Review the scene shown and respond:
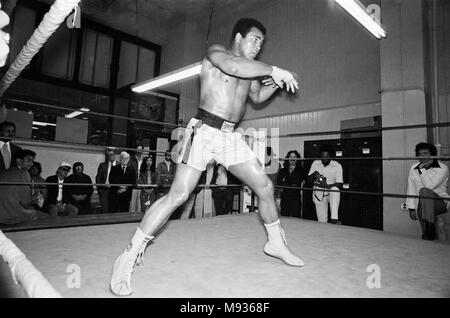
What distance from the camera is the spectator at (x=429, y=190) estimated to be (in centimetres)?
250

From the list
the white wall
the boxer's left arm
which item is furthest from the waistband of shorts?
the white wall

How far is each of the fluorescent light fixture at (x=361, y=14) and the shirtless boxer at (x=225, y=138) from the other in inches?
103

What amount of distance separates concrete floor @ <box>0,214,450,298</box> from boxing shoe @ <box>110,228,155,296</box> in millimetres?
46

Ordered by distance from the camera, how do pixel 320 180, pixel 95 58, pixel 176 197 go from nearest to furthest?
pixel 176 197 < pixel 320 180 < pixel 95 58

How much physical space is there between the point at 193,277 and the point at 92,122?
18.7 feet

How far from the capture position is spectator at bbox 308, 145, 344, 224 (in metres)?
4.23

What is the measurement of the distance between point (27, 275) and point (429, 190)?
9.73 feet

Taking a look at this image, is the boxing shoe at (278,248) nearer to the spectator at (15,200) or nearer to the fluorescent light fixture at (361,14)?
the spectator at (15,200)

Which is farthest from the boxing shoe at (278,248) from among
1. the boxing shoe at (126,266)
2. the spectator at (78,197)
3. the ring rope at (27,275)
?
the spectator at (78,197)

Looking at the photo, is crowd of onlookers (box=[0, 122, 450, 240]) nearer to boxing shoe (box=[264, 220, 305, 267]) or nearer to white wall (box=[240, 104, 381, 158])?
white wall (box=[240, 104, 381, 158])

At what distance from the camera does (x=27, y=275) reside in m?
0.91

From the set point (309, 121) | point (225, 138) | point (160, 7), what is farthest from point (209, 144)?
point (160, 7)

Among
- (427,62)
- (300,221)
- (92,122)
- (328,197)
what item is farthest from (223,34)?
(300,221)

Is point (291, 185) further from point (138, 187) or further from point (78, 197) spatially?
point (78, 197)
